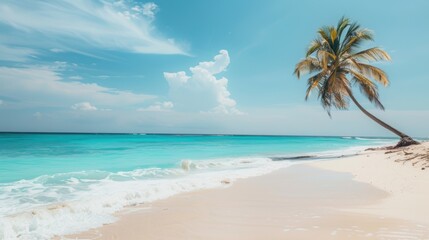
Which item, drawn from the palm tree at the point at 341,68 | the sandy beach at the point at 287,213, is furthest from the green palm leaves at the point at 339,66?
the sandy beach at the point at 287,213

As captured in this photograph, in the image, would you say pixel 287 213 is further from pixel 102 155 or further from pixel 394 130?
pixel 102 155

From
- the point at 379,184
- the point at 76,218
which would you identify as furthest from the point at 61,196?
the point at 379,184

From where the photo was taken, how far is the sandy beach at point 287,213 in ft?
12.4

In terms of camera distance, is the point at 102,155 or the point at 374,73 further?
the point at 102,155

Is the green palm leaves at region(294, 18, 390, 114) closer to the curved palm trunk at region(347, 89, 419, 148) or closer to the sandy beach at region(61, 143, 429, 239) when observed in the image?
the curved palm trunk at region(347, 89, 419, 148)

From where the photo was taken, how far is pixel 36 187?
8.09 meters

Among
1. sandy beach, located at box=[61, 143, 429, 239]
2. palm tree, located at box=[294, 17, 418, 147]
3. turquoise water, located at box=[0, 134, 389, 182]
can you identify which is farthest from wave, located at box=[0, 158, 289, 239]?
palm tree, located at box=[294, 17, 418, 147]

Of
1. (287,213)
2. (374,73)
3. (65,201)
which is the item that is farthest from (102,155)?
(374,73)

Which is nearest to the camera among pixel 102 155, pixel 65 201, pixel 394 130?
pixel 65 201

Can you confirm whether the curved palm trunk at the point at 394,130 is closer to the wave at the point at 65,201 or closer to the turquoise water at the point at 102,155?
the turquoise water at the point at 102,155

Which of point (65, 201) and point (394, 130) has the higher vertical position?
point (394, 130)

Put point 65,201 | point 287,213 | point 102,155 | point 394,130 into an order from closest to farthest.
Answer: point 287,213, point 65,201, point 394,130, point 102,155

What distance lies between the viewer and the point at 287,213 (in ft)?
15.5

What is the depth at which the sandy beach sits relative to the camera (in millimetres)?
3771
